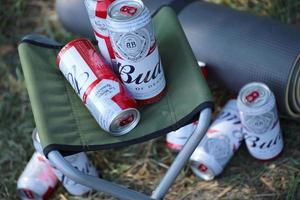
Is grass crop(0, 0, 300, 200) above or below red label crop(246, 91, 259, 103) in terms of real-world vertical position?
below

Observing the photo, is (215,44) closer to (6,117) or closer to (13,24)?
(6,117)

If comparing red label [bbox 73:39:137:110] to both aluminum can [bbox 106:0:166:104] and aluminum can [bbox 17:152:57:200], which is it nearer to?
aluminum can [bbox 106:0:166:104]

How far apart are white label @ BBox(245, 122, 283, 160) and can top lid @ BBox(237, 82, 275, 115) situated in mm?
122

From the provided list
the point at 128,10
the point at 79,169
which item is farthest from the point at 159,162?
the point at 128,10

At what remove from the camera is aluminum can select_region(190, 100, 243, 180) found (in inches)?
95.0

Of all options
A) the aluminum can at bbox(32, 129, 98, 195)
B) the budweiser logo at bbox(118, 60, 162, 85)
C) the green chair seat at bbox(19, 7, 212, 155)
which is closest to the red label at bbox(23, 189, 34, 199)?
the aluminum can at bbox(32, 129, 98, 195)

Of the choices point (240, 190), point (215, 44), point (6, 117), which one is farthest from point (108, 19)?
point (6, 117)

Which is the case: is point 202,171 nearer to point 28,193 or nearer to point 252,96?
point 252,96

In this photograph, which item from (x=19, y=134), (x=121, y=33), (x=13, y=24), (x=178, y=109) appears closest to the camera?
(x=121, y=33)

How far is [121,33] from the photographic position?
6.22 feet

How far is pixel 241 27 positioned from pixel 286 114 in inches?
16.0

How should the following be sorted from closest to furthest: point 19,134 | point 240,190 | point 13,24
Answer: point 240,190 < point 19,134 < point 13,24

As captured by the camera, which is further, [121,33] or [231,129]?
[231,129]

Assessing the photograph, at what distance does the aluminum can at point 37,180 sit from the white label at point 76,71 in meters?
0.51
